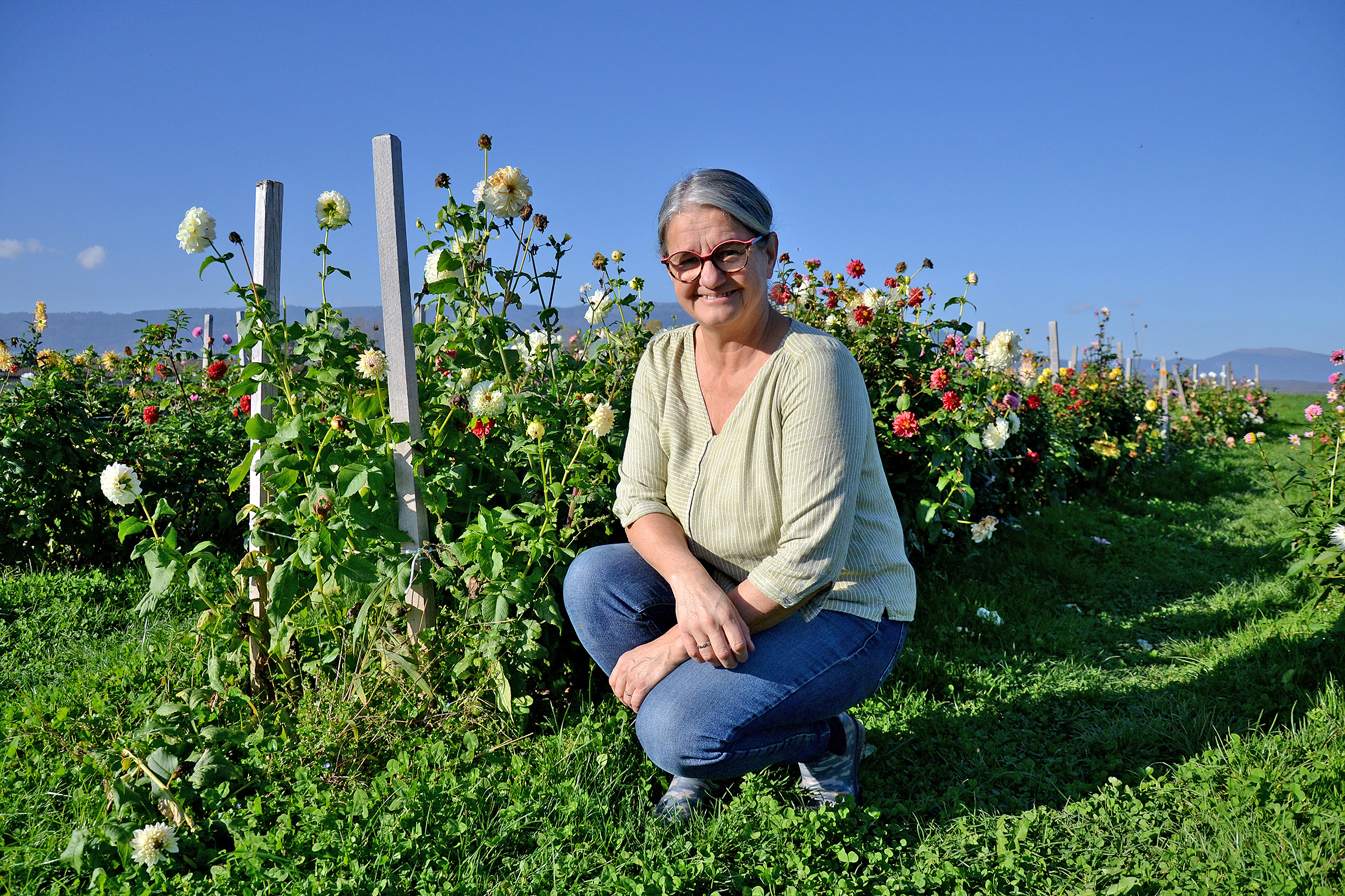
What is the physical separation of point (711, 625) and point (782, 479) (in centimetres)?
36

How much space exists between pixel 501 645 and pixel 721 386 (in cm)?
90

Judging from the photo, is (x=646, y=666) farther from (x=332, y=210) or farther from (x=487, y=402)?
(x=332, y=210)

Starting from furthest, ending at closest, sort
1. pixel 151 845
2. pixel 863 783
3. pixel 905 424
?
pixel 905 424 → pixel 863 783 → pixel 151 845

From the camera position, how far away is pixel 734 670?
1.74 meters

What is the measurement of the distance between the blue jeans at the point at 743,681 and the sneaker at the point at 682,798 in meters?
0.12

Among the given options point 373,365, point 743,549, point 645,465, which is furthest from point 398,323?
point 743,549

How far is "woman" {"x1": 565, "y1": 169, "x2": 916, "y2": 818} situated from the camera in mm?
1735

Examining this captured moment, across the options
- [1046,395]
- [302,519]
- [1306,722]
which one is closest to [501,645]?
[302,519]

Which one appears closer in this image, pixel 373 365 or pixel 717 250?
pixel 717 250

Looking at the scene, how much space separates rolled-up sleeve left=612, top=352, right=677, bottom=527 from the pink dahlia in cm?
142

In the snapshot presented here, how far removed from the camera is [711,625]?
1.71 meters

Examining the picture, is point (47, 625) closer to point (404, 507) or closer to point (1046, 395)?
point (404, 507)

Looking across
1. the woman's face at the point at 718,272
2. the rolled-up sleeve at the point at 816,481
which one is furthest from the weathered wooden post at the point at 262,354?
the rolled-up sleeve at the point at 816,481

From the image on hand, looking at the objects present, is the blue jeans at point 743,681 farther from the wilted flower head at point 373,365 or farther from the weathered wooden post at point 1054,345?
the weathered wooden post at point 1054,345
